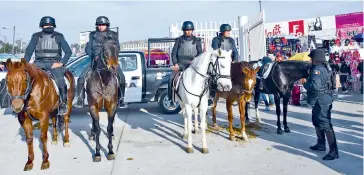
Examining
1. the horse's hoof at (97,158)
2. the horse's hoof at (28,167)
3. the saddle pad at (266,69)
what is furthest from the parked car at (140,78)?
the horse's hoof at (28,167)

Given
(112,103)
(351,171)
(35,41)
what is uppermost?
(35,41)

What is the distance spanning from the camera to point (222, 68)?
5.90 m

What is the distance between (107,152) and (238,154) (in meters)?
2.47

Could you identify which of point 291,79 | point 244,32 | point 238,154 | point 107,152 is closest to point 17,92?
point 107,152

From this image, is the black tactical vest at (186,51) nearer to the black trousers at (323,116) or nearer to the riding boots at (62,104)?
the riding boots at (62,104)

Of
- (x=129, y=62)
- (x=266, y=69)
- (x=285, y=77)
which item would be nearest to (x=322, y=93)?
(x=285, y=77)

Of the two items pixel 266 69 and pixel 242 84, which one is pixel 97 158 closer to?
pixel 242 84

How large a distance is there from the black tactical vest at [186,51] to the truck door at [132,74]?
2.95 metres

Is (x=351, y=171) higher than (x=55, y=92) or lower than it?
lower

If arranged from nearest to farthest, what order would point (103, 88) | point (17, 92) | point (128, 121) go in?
1. point (17, 92)
2. point (103, 88)
3. point (128, 121)

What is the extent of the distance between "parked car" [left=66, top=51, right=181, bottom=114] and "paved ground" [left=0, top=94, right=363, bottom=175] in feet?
3.05

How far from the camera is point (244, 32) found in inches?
573

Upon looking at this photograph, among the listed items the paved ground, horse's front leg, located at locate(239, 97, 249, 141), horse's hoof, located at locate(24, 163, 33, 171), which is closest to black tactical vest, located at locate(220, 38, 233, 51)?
horse's front leg, located at locate(239, 97, 249, 141)

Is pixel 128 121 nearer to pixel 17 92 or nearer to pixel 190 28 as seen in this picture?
pixel 190 28
